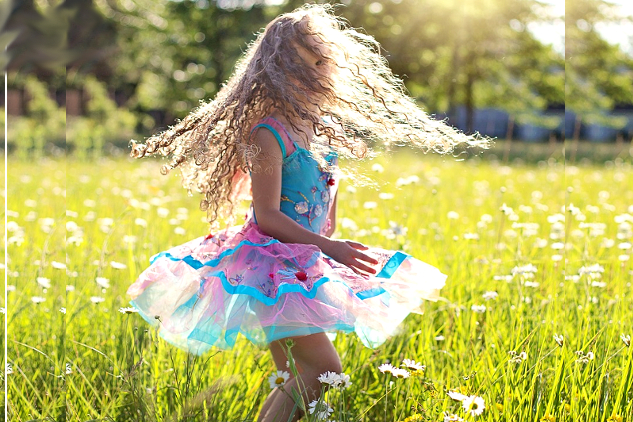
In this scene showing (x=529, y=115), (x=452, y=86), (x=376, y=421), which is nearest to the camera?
(x=376, y=421)

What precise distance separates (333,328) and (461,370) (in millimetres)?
666

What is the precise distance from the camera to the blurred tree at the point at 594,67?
2270cm

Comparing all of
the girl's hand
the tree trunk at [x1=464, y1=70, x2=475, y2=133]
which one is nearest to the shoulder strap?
the girl's hand

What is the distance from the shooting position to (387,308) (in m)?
1.90

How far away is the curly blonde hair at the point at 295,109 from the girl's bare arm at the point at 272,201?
0.04 m

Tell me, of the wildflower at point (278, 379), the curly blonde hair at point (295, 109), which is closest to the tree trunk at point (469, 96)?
the curly blonde hair at point (295, 109)

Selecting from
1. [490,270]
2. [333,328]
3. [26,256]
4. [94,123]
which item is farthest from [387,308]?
[94,123]

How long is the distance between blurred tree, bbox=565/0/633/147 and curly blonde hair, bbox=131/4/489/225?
2223cm

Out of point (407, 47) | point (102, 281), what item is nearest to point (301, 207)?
point (102, 281)

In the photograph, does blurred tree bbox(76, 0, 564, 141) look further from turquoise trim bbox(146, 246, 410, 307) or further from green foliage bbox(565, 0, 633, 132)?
turquoise trim bbox(146, 246, 410, 307)

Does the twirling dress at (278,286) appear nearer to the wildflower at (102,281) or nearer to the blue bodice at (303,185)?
the blue bodice at (303,185)

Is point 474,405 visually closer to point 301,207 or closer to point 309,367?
point 309,367

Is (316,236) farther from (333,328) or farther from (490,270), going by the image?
(490,270)

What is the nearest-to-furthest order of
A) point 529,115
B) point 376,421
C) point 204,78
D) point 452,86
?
point 376,421, point 204,78, point 452,86, point 529,115
